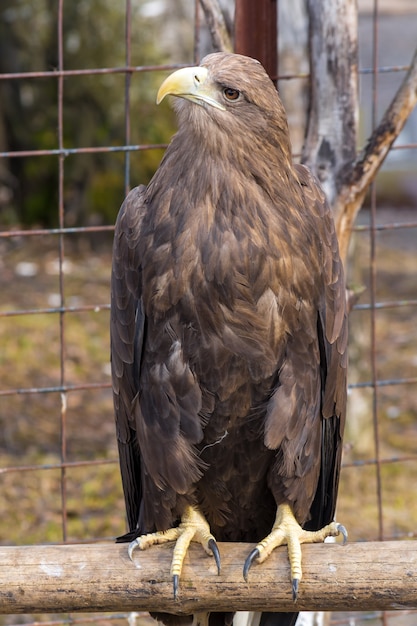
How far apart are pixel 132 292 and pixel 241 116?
0.56 m

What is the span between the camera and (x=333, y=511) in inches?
115

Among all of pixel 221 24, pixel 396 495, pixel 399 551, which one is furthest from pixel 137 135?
pixel 399 551

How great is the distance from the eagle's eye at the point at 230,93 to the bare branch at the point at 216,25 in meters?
0.84

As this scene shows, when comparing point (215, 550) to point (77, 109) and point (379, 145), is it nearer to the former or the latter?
point (379, 145)

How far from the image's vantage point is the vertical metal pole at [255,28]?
10.2 feet

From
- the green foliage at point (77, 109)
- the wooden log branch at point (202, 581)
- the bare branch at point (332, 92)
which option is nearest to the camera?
the wooden log branch at point (202, 581)

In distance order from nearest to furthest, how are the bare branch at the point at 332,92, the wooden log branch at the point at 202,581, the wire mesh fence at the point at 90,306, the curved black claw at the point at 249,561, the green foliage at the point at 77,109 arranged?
the wooden log branch at the point at 202,581, the curved black claw at the point at 249,561, the bare branch at the point at 332,92, the wire mesh fence at the point at 90,306, the green foliage at the point at 77,109

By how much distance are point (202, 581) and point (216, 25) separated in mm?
1733

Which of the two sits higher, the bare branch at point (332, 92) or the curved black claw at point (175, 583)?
the bare branch at point (332, 92)

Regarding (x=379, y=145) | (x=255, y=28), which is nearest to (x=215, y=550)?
(x=379, y=145)

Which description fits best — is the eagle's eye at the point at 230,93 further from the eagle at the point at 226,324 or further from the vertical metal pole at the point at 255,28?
the vertical metal pole at the point at 255,28

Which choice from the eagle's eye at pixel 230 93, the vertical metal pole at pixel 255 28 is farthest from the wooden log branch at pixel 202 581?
the vertical metal pole at pixel 255 28

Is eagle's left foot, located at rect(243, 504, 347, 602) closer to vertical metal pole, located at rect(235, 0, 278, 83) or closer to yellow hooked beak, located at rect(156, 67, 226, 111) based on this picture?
yellow hooked beak, located at rect(156, 67, 226, 111)

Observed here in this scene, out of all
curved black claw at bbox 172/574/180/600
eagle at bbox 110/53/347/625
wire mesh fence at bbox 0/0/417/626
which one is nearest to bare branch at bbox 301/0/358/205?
wire mesh fence at bbox 0/0/417/626
